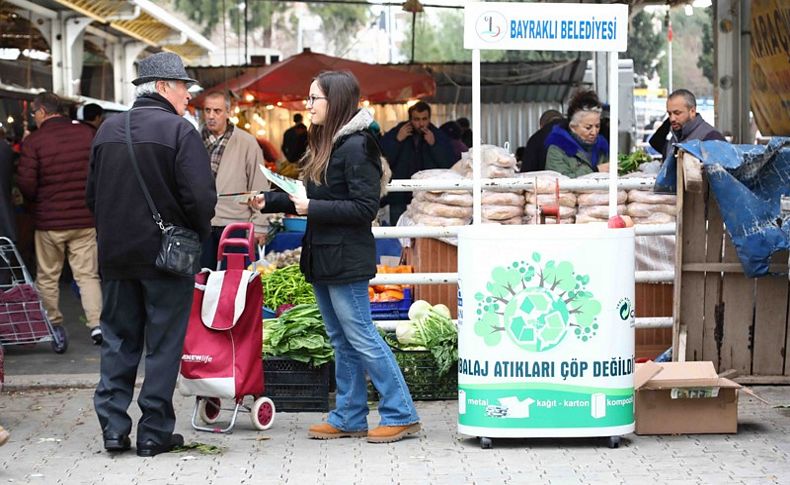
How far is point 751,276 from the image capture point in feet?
25.6

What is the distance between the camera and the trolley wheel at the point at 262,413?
7.01 m

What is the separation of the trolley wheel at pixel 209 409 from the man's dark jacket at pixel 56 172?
12.9 ft

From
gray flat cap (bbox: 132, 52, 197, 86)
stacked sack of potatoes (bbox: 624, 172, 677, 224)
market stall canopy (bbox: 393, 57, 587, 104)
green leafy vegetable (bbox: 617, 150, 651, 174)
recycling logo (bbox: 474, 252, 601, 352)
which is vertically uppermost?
market stall canopy (bbox: 393, 57, 587, 104)

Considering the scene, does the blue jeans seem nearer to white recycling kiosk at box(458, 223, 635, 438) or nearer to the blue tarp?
white recycling kiosk at box(458, 223, 635, 438)

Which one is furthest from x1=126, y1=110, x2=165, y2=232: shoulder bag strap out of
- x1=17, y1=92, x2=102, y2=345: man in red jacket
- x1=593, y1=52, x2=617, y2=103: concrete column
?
x1=593, y1=52, x2=617, y2=103: concrete column

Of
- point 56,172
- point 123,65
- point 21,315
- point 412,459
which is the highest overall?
point 123,65

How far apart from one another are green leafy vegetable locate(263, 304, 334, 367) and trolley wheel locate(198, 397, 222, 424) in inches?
20.6

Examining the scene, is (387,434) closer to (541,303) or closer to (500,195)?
(541,303)


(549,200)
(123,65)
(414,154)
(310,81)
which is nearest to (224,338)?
(549,200)

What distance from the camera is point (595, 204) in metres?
8.71

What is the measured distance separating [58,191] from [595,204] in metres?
4.60

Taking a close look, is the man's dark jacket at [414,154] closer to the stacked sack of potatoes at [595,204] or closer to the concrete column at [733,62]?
the concrete column at [733,62]

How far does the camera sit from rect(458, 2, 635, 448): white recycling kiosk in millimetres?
6340

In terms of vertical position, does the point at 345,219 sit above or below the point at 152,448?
above
